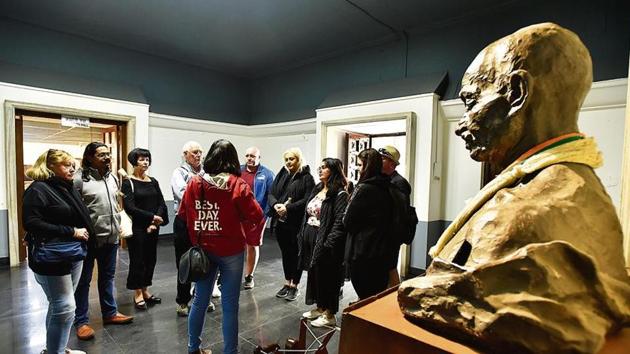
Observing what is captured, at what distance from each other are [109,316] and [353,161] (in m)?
3.54

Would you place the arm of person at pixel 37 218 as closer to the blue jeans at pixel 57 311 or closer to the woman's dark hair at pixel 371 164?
the blue jeans at pixel 57 311

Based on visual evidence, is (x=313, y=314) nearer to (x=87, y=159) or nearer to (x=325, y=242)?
(x=325, y=242)

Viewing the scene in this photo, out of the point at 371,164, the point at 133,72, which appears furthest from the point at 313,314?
the point at 133,72

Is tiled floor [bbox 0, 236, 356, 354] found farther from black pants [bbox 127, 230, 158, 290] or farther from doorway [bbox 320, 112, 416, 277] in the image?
doorway [bbox 320, 112, 416, 277]

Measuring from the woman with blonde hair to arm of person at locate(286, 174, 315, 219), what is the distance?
1542 millimetres

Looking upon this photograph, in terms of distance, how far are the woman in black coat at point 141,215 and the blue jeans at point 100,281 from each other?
20 centimetres

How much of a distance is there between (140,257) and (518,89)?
2.77 m

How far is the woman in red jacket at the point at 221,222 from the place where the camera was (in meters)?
1.72

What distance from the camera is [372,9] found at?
3.55 m

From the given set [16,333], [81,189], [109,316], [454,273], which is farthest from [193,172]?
[454,273]

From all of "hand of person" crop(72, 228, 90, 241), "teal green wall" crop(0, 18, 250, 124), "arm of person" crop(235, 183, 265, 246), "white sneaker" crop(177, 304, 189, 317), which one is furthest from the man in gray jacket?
"teal green wall" crop(0, 18, 250, 124)

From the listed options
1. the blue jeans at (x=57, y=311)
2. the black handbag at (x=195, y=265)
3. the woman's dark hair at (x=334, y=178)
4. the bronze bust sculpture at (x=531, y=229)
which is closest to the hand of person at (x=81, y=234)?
the blue jeans at (x=57, y=311)

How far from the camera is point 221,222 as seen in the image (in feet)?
5.65

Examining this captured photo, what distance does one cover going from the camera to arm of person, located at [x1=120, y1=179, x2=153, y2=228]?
2430 mm
